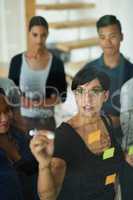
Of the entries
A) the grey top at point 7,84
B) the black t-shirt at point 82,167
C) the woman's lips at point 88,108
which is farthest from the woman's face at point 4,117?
the woman's lips at point 88,108

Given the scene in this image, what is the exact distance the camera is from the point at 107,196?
1.34 metres

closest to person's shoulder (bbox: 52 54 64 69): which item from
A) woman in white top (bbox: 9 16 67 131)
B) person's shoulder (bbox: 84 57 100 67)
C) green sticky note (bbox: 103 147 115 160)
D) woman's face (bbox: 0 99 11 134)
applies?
woman in white top (bbox: 9 16 67 131)

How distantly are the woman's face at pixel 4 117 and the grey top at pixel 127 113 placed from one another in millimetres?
431

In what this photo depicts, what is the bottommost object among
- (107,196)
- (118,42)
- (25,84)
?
(107,196)

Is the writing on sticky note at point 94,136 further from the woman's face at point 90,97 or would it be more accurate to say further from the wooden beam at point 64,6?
the wooden beam at point 64,6

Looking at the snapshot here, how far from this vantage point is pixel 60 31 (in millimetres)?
1179

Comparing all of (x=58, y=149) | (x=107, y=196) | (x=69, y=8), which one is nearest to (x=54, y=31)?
(x=69, y=8)

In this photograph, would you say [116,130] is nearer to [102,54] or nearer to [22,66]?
[102,54]

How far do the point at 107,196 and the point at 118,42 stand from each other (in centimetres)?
57

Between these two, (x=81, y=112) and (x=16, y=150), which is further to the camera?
(x=81, y=112)

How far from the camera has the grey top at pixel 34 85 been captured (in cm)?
113

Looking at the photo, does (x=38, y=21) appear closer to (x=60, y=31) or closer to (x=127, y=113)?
(x=60, y=31)

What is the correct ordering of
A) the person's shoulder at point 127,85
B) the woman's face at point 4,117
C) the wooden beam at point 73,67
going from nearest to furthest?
the woman's face at point 4,117, the wooden beam at point 73,67, the person's shoulder at point 127,85

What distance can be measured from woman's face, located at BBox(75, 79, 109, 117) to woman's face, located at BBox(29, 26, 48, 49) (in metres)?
0.20
